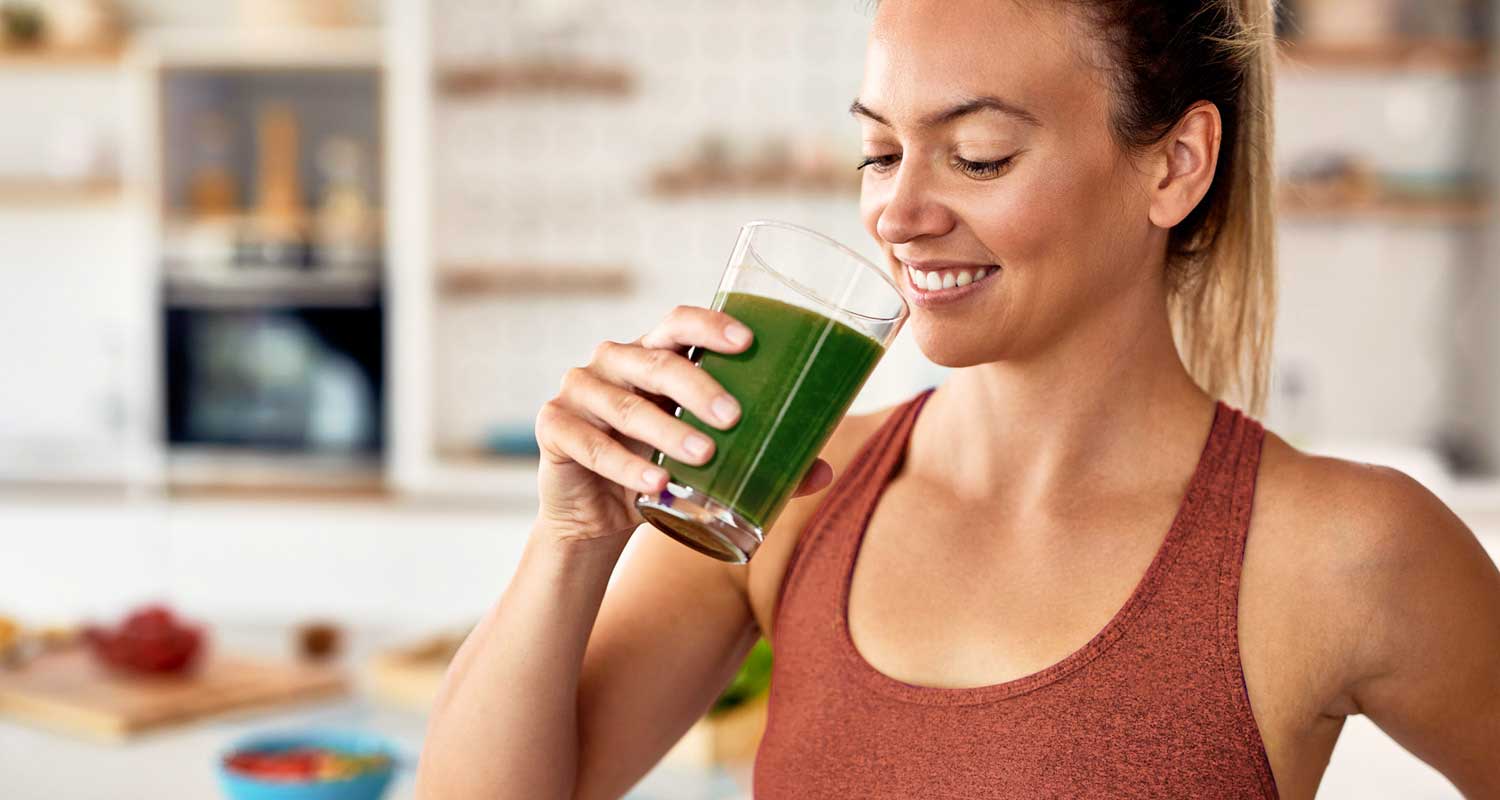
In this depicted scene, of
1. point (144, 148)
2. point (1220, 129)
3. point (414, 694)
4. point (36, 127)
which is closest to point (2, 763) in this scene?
point (414, 694)

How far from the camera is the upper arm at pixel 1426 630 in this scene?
3.34 feet

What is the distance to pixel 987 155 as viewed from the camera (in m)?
1.01

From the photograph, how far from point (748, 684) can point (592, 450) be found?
1152mm

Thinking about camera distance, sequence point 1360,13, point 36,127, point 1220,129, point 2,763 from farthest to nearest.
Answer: point 36,127 < point 1360,13 < point 2,763 < point 1220,129

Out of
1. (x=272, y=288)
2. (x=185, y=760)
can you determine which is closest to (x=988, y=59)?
(x=185, y=760)

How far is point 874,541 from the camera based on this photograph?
3.98 feet

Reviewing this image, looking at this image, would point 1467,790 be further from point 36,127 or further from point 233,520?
point 36,127

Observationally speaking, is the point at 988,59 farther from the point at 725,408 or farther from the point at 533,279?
the point at 533,279

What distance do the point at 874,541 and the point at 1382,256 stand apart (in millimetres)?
4046

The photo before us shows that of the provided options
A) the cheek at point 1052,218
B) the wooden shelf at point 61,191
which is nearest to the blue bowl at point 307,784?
the cheek at point 1052,218

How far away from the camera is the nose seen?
3.34 feet

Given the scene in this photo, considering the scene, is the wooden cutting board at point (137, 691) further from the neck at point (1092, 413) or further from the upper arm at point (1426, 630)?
the upper arm at point (1426, 630)

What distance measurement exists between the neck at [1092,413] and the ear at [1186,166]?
0.09m

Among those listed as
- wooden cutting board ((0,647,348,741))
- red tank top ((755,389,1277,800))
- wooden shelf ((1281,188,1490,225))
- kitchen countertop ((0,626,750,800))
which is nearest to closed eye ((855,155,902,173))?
red tank top ((755,389,1277,800))
